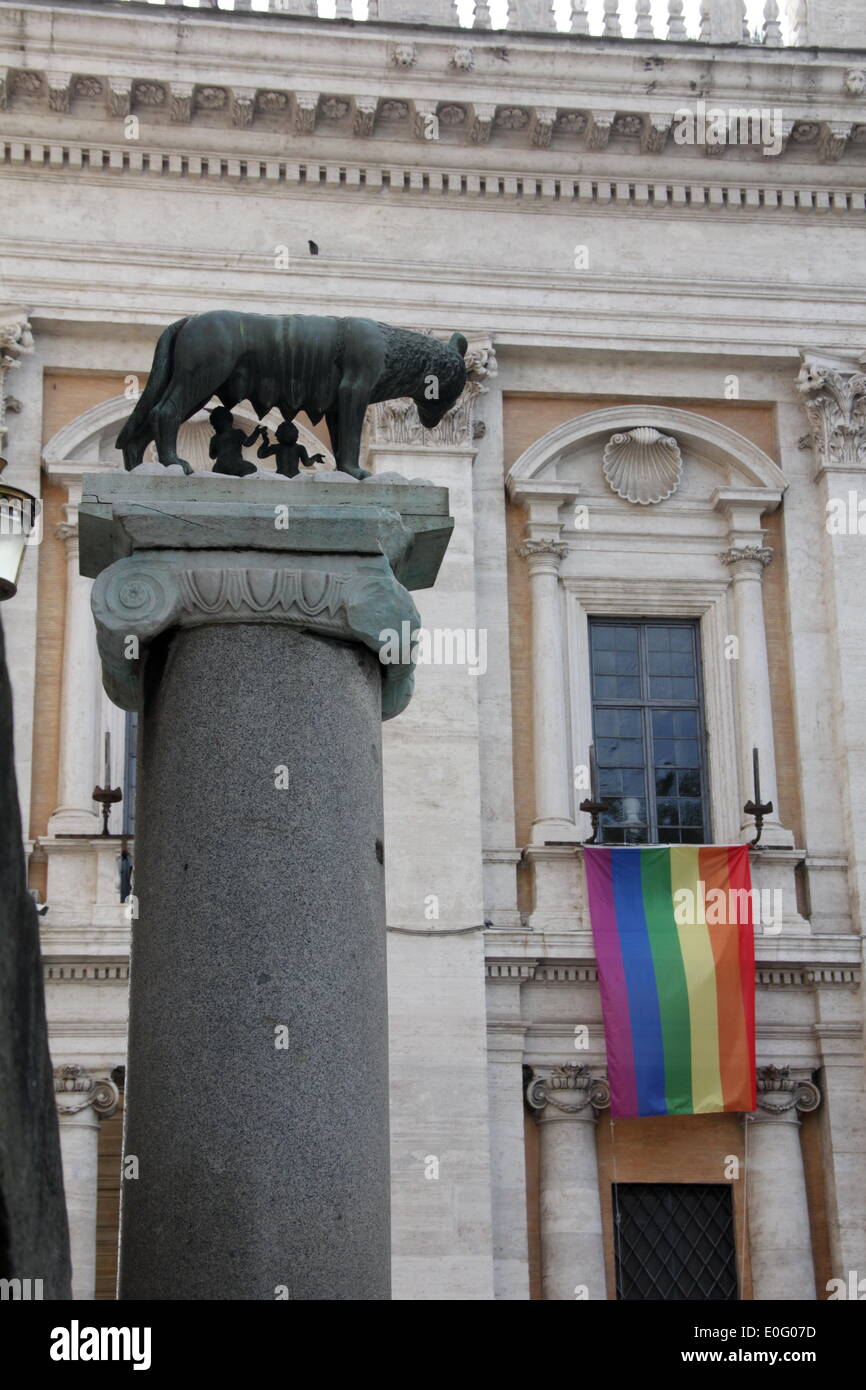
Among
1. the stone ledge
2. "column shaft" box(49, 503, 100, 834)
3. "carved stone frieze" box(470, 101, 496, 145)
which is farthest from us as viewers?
"carved stone frieze" box(470, 101, 496, 145)

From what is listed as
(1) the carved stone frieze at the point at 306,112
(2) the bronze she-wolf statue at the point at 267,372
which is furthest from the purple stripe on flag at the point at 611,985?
(2) the bronze she-wolf statue at the point at 267,372

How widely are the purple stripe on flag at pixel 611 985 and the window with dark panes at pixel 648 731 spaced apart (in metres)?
0.73

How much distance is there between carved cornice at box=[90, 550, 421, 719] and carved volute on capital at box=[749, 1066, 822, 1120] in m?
12.3

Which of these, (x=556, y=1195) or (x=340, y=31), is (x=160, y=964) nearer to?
(x=556, y=1195)

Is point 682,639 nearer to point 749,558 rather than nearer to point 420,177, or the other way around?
point 749,558

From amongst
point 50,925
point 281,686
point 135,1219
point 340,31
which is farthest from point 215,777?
point 340,31

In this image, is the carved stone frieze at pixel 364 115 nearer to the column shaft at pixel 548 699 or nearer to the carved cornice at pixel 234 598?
the column shaft at pixel 548 699

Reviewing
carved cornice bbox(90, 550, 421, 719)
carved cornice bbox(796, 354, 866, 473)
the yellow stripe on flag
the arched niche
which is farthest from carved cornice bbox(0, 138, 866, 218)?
carved cornice bbox(90, 550, 421, 719)

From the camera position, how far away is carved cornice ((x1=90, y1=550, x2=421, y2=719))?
7094mm

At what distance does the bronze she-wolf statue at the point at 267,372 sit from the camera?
7988 millimetres

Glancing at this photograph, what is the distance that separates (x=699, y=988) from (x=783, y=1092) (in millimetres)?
1225

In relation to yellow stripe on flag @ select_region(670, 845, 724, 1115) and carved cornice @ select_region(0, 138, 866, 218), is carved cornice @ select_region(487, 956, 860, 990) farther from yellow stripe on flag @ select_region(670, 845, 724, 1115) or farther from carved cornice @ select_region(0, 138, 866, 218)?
carved cornice @ select_region(0, 138, 866, 218)

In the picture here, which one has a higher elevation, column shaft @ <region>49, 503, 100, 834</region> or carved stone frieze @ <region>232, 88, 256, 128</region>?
carved stone frieze @ <region>232, 88, 256, 128</region>
